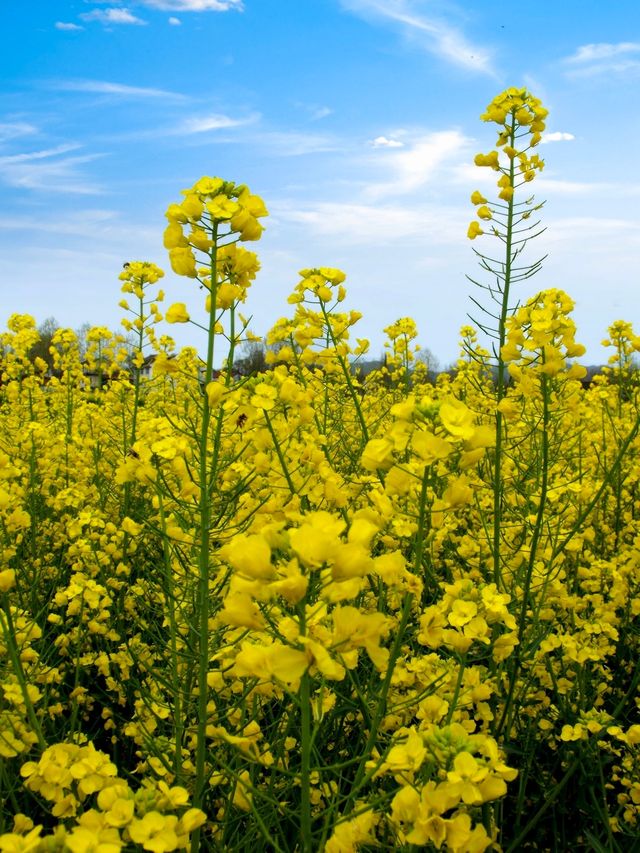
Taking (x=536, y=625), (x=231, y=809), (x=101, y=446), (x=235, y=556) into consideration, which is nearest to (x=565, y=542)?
(x=536, y=625)

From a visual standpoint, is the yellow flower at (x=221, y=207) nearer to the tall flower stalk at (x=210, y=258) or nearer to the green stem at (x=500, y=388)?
the tall flower stalk at (x=210, y=258)

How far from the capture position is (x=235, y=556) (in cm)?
123

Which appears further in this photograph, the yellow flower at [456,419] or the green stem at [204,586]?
the green stem at [204,586]

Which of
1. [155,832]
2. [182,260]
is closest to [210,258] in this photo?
[182,260]

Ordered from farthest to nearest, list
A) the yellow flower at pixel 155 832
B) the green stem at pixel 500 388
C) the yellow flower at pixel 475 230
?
the yellow flower at pixel 475 230
the green stem at pixel 500 388
the yellow flower at pixel 155 832

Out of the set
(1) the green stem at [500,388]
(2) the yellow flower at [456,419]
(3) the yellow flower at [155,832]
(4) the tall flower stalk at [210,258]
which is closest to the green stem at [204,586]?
(4) the tall flower stalk at [210,258]

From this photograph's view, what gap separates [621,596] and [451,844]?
2.38 meters

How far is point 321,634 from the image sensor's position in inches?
52.3

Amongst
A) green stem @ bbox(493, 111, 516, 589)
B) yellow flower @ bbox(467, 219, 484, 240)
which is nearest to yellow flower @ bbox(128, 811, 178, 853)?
green stem @ bbox(493, 111, 516, 589)

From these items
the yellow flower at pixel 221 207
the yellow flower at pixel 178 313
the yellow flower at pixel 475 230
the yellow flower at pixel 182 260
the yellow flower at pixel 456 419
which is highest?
the yellow flower at pixel 475 230

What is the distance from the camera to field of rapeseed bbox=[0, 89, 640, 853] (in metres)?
1.32

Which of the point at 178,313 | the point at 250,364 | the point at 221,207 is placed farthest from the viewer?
the point at 250,364

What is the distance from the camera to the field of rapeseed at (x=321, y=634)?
1324 millimetres

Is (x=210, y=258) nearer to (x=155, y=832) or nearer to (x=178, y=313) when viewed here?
(x=178, y=313)
